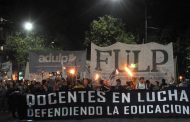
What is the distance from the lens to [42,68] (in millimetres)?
27625

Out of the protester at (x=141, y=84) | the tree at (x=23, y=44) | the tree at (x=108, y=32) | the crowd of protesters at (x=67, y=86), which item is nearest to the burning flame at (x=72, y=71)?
the crowd of protesters at (x=67, y=86)

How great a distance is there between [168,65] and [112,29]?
2308 cm

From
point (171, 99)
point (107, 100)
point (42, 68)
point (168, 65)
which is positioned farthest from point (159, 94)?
point (42, 68)

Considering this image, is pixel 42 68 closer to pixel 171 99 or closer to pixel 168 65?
pixel 168 65

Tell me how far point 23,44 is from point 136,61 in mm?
43835

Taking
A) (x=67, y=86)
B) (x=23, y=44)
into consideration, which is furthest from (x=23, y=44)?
(x=67, y=86)

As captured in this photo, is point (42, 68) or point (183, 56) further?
point (183, 56)

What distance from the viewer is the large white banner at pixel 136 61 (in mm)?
24812

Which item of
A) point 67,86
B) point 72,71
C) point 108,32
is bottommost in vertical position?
point 67,86

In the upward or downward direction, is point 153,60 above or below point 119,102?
above

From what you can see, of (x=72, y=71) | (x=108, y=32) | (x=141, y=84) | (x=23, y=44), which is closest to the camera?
(x=141, y=84)

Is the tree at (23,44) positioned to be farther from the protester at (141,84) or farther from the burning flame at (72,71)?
the protester at (141,84)

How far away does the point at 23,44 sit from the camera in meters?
67.6

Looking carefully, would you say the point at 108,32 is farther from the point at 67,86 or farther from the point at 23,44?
the point at 67,86
